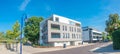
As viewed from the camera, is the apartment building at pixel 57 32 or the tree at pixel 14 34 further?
the apartment building at pixel 57 32

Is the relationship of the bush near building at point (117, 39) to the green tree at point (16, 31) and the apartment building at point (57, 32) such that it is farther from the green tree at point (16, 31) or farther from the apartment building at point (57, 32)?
the apartment building at point (57, 32)

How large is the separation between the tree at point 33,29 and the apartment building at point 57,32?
4.82 m

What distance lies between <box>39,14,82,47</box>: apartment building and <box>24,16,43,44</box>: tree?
15.8ft

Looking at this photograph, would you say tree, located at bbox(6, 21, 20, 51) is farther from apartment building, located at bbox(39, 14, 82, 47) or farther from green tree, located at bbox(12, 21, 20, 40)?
apartment building, located at bbox(39, 14, 82, 47)

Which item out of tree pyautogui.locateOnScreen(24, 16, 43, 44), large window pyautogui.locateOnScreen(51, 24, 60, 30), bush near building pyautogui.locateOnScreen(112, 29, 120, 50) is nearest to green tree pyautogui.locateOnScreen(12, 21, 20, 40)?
large window pyautogui.locateOnScreen(51, 24, 60, 30)

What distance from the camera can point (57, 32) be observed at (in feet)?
178

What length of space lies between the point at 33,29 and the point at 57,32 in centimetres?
1328

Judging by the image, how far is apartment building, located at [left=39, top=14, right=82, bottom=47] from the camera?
51438 mm

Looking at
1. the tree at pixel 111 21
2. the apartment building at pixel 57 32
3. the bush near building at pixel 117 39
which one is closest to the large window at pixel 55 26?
the apartment building at pixel 57 32

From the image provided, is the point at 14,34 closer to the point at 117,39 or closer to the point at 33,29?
the point at 117,39

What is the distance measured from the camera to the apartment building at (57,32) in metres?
51.4

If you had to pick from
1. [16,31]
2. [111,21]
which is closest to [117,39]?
[111,21]

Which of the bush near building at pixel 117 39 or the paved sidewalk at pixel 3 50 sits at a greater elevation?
the bush near building at pixel 117 39

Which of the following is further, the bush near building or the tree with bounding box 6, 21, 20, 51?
the tree with bounding box 6, 21, 20, 51
